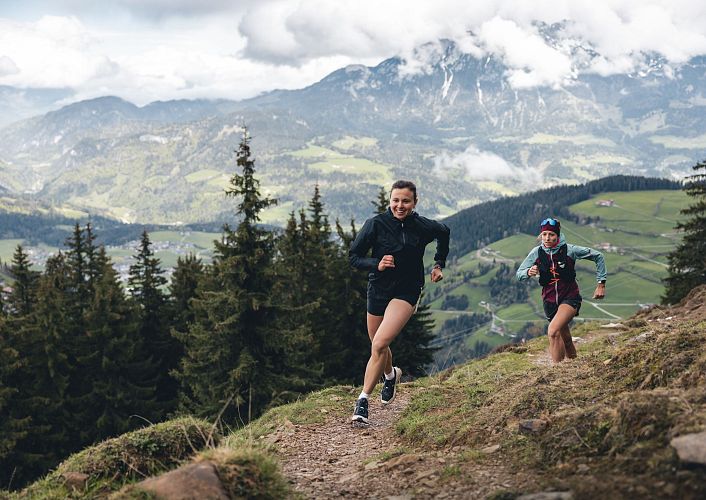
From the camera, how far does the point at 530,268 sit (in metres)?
10.1

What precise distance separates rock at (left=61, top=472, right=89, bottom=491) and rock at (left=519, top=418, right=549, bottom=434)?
510 centimetres

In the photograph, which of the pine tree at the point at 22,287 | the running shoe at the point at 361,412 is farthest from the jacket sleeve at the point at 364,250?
the pine tree at the point at 22,287

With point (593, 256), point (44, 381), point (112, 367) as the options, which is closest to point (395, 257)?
point (593, 256)

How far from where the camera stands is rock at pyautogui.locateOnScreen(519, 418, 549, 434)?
629 centimetres

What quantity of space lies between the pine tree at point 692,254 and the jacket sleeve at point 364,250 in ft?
97.7

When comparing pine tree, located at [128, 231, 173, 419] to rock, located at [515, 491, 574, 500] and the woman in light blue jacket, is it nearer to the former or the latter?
the woman in light blue jacket

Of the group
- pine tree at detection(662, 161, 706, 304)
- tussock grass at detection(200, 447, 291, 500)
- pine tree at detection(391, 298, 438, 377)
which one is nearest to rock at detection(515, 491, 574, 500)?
tussock grass at detection(200, 447, 291, 500)

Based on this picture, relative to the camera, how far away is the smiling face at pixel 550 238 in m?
10.3

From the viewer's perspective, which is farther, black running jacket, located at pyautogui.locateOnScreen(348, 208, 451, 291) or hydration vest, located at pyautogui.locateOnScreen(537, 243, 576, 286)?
hydration vest, located at pyautogui.locateOnScreen(537, 243, 576, 286)

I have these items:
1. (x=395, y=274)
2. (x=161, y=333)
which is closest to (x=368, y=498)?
(x=395, y=274)

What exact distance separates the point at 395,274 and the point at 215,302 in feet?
51.3

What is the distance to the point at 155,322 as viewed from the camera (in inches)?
1452

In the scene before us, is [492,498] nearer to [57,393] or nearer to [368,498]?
[368,498]

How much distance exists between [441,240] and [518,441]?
3777 millimetres
